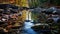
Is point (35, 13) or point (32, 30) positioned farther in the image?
point (35, 13)

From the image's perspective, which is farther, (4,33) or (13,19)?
(13,19)

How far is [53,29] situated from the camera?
49.8 inches

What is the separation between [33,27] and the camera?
4.21 ft

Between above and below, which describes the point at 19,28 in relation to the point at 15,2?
below

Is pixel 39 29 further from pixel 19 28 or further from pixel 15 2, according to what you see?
pixel 15 2

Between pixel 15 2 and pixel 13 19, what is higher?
pixel 15 2

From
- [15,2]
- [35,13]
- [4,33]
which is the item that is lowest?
[4,33]

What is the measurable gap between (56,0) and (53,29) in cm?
27

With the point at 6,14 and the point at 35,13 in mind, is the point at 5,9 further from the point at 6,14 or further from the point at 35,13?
the point at 35,13

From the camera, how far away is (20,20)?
1.34 m

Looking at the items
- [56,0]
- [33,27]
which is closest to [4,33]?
[33,27]

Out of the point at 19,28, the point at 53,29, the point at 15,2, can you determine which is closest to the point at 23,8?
the point at 15,2

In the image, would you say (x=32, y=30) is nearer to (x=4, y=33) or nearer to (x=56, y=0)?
(x=4, y=33)

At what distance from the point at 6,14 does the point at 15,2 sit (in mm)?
145
